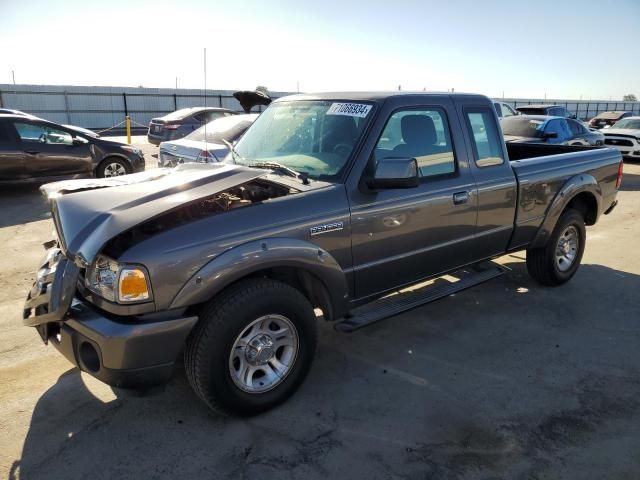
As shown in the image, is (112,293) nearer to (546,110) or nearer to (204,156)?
(204,156)

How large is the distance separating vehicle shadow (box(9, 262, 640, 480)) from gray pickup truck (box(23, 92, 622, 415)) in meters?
0.31

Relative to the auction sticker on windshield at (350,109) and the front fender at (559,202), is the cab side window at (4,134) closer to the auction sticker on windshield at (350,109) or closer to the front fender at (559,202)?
the auction sticker on windshield at (350,109)

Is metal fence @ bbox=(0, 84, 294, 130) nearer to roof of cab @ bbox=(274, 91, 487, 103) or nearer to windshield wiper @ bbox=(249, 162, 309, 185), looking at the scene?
roof of cab @ bbox=(274, 91, 487, 103)

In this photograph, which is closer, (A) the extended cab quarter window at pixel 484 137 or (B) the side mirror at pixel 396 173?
(B) the side mirror at pixel 396 173

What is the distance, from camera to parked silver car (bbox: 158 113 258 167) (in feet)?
27.0

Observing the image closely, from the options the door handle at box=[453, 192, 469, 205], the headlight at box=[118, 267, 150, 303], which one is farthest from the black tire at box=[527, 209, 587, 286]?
the headlight at box=[118, 267, 150, 303]

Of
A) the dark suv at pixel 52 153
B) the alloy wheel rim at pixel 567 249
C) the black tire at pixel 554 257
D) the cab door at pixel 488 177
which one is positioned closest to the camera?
the cab door at pixel 488 177

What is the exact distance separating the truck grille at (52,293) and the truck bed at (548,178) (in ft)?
12.4

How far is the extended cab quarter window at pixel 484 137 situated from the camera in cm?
434

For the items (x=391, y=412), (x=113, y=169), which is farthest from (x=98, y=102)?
(x=391, y=412)

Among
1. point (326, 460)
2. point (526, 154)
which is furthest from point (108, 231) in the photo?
point (526, 154)

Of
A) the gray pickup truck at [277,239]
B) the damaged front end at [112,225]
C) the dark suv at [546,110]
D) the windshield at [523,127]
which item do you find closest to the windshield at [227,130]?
the gray pickup truck at [277,239]

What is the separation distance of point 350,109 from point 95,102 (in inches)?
1037

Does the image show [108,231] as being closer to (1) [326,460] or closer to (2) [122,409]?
(2) [122,409]
